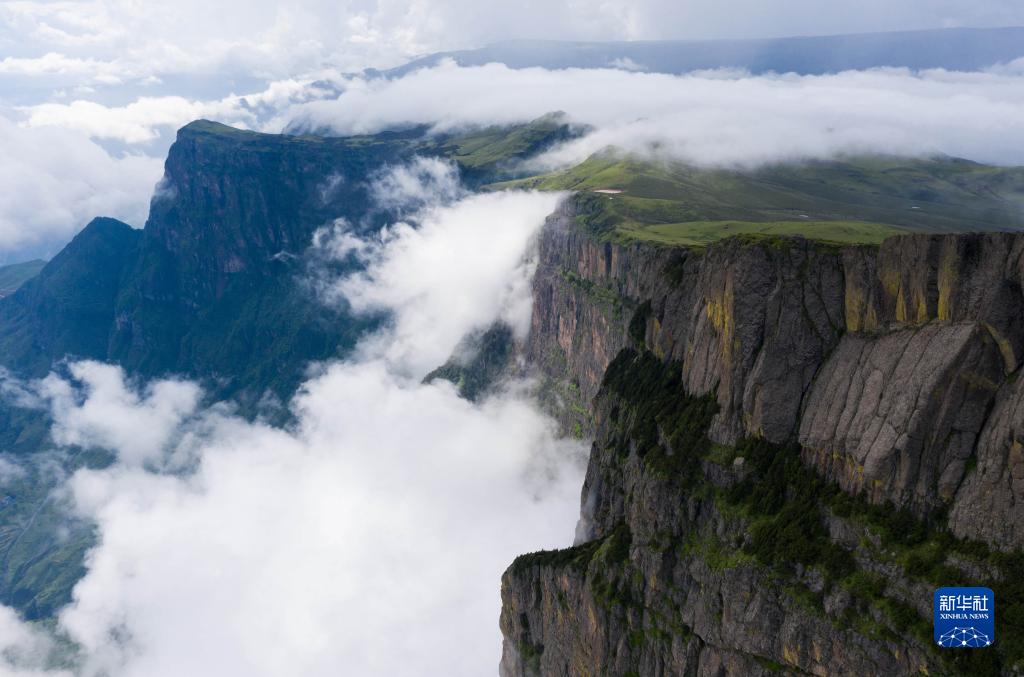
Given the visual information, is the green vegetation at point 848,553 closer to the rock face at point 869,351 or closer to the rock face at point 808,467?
the rock face at point 808,467

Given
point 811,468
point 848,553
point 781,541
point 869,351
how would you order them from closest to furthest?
point 848,553, point 869,351, point 781,541, point 811,468

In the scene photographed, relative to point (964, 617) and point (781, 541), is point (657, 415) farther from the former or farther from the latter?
point (964, 617)

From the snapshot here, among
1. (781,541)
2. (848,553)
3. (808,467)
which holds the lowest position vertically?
(781,541)

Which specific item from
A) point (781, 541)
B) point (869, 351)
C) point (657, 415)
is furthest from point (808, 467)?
point (657, 415)

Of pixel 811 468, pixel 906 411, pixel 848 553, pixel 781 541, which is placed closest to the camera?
pixel 906 411

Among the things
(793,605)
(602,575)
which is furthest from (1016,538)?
(602,575)

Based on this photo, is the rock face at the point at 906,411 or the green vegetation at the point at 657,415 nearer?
the rock face at the point at 906,411

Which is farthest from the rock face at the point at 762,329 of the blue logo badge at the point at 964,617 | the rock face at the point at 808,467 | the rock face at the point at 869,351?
the blue logo badge at the point at 964,617
